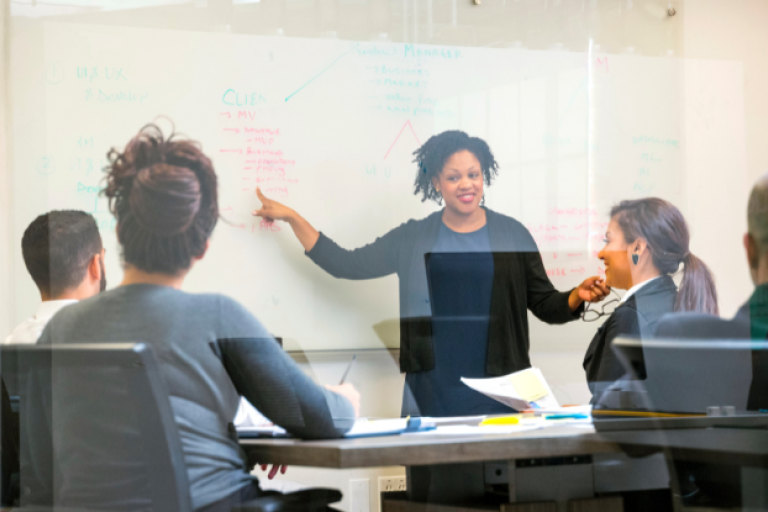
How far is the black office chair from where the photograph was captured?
144 cm

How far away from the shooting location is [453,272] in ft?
8.46

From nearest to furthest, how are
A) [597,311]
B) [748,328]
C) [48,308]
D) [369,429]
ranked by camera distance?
[369,429] < [748,328] < [48,308] < [597,311]

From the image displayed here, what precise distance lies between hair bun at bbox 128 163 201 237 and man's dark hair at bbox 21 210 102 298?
327mm

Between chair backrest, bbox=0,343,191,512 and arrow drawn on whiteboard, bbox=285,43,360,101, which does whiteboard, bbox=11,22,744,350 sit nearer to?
arrow drawn on whiteboard, bbox=285,43,360,101

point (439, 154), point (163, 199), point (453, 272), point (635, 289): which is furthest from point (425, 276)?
point (163, 199)

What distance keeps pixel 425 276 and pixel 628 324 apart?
769 mm

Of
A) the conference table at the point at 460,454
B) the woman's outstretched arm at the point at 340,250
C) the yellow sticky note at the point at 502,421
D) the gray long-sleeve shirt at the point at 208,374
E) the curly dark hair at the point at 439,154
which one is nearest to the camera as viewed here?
the conference table at the point at 460,454

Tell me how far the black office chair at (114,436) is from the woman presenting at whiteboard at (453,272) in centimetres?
83

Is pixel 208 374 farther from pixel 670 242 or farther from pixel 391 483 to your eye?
pixel 670 242

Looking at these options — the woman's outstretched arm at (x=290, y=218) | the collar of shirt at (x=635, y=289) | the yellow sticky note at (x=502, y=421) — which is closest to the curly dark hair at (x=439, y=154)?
the woman's outstretched arm at (x=290, y=218)

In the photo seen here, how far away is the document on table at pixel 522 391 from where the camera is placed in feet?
6.49

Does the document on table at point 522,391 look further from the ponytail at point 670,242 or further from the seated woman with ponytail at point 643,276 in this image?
the ponytail at point 670,242

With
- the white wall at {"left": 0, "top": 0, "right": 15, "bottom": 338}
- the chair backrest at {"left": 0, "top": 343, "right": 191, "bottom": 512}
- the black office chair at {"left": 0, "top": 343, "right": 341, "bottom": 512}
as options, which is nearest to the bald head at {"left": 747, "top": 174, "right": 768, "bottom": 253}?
the black office chair at {"left": 0, "top": 343, "right": 341, "bottom": 512}

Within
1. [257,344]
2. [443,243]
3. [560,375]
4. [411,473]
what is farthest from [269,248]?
[560,375]
